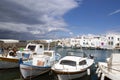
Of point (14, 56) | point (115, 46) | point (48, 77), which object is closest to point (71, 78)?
point (48, 77)

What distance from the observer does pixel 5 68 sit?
24609 millimetres

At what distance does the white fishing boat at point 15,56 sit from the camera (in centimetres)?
2407

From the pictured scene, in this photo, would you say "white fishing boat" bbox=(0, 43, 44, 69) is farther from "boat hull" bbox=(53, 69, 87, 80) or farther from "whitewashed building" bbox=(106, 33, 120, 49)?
"whitewashed building" bbox=(106, 33, 120, 49)

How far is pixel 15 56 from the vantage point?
25859 millimetres

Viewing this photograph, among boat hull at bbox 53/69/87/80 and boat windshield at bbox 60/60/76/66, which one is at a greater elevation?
boat windshield at bbox 60/60/76/66

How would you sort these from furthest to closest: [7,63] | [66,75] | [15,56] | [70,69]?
[15,56], [7,63], [70,69], [66,75]

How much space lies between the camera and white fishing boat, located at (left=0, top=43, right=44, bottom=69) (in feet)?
79.0

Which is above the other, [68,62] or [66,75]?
[68,62]

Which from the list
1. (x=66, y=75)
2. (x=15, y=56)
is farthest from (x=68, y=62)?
(x=15, y=56)

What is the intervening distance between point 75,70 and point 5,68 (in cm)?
1250

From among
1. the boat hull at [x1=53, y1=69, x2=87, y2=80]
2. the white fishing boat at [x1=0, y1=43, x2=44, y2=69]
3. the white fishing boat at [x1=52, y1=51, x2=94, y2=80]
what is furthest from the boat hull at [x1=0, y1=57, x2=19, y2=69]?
the boat hull at [x1=53, y1=69, x2=87, y2=80]

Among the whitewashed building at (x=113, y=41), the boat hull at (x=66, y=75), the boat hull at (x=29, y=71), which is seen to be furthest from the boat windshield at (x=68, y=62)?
the whitewashed building at (x=113, y=41)

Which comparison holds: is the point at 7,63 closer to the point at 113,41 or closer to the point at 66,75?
the point at 66,75

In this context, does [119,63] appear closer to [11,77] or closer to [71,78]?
[71,78]
